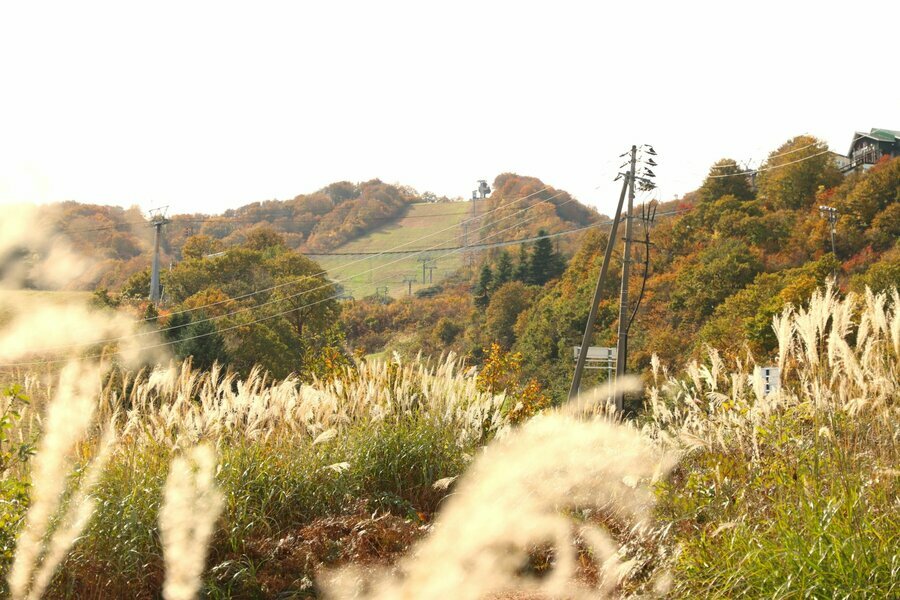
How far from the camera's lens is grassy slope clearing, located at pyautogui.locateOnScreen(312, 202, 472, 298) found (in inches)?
3546

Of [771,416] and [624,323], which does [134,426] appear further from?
[624,323]

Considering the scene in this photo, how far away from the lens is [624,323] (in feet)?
71.8

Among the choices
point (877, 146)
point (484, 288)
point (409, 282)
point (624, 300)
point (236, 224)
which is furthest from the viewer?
point (236, 224)

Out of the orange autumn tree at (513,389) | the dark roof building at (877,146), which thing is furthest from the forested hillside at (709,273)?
the orange autumn tree at (513,389)

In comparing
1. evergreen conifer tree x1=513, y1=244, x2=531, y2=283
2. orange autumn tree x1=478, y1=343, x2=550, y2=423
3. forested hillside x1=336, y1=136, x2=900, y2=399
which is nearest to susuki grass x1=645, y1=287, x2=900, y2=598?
orange autumn tree x1=478, y1=343, x2=550, y2=423

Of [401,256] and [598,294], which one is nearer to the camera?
[598,294]

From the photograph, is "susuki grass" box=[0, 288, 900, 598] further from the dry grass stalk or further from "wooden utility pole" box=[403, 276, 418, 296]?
"wooden utility pole" box=[403, 276, 418, 296]

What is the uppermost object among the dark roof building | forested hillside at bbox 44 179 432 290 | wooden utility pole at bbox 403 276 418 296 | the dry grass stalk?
the dark roof building

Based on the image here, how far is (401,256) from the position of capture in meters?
96.4

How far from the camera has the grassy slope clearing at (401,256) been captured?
90062mm

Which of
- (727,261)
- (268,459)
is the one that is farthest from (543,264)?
(268,459)

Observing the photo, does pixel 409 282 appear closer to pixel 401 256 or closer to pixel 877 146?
pixel 401 256

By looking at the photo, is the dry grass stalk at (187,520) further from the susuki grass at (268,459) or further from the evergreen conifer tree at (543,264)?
the evergreen conifer tree at (543,264)

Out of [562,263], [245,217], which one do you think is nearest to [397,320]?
[562,263]
